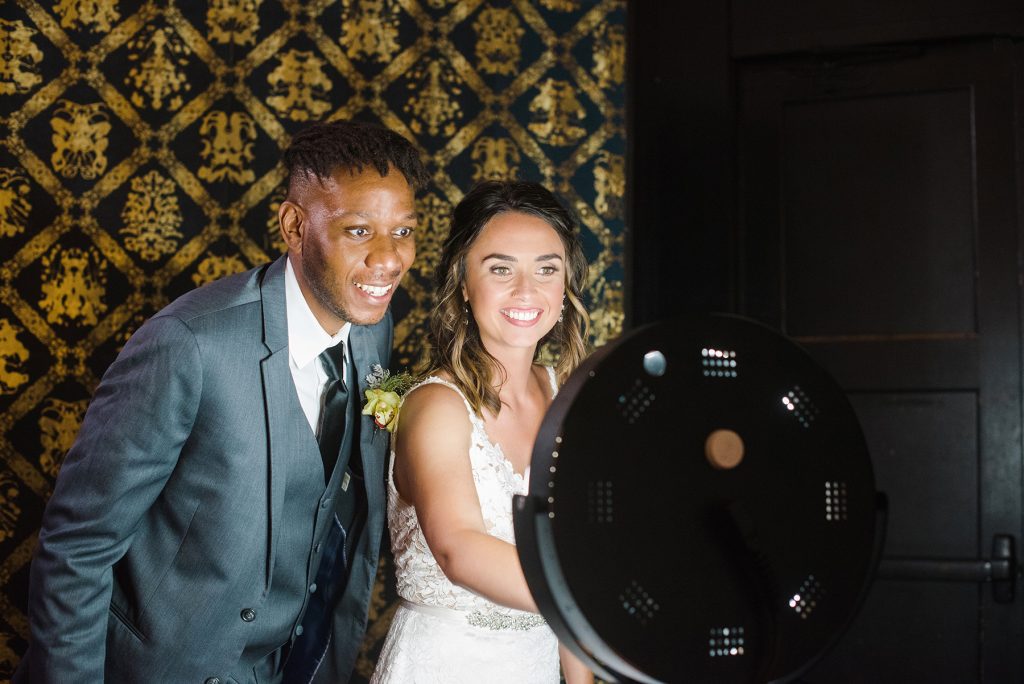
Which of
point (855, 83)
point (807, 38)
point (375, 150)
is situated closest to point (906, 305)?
point (855, 83)

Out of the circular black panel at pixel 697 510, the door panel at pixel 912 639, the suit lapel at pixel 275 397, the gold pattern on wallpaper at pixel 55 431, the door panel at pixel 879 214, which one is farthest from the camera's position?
the door panel at pixel 879 214

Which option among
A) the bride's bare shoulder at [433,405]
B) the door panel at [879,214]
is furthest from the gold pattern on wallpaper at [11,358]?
the door panel at [879,214]

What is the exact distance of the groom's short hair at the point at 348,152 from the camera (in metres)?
1.95

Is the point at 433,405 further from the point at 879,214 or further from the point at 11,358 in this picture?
the point at 879,214

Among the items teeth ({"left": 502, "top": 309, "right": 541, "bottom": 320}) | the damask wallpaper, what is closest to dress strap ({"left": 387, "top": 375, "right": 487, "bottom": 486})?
teeth ({"left": 502, "top": 309, "right": 541, "bottom": 320})

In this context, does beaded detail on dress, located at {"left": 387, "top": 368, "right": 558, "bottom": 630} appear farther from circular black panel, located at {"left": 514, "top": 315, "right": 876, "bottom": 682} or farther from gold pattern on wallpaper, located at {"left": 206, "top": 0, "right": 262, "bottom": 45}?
gold pattern on wallpaper, located at {"left": 206, "top": 0, "right": 262, "bottom": 45}

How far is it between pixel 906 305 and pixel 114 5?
309 centimetres

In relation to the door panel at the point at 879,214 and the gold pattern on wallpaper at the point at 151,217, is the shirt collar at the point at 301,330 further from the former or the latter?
the door panel at the point at 879,214

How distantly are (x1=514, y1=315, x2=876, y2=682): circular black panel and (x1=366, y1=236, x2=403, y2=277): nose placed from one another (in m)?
1.27

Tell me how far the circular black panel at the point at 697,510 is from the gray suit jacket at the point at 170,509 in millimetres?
1261

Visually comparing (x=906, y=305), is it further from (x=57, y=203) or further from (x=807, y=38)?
(x=57, y=203)

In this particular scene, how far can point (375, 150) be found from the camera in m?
1.96

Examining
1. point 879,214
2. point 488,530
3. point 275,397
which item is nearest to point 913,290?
point 879,214

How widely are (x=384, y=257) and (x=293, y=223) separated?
0.24m
